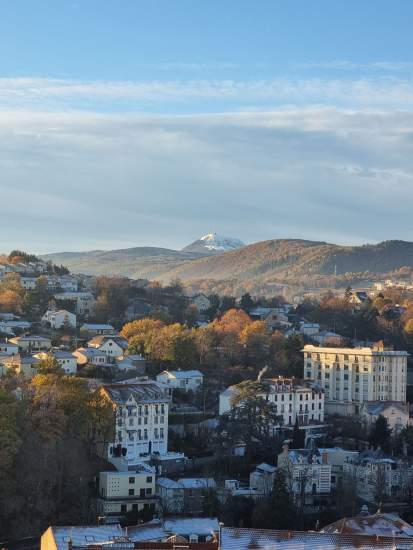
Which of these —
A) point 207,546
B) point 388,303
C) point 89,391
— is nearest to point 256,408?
point 89,391

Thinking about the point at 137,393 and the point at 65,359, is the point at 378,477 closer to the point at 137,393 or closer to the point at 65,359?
the point at 137,393

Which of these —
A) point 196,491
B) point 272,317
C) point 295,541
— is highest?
point 272,317

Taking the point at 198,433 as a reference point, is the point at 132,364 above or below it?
above

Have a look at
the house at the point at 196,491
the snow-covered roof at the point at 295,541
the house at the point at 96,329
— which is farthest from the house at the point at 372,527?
the house at the point at 96,329

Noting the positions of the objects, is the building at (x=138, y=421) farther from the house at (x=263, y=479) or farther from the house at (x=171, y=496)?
the house at (x=263, y=479)

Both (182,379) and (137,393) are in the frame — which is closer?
(137,393)

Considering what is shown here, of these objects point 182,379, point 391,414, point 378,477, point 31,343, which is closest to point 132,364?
point 182,379

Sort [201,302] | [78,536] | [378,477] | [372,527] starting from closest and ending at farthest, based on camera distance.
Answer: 1. [78,536]
2. [372,527]
3. [378,477]
4. [201,302]
